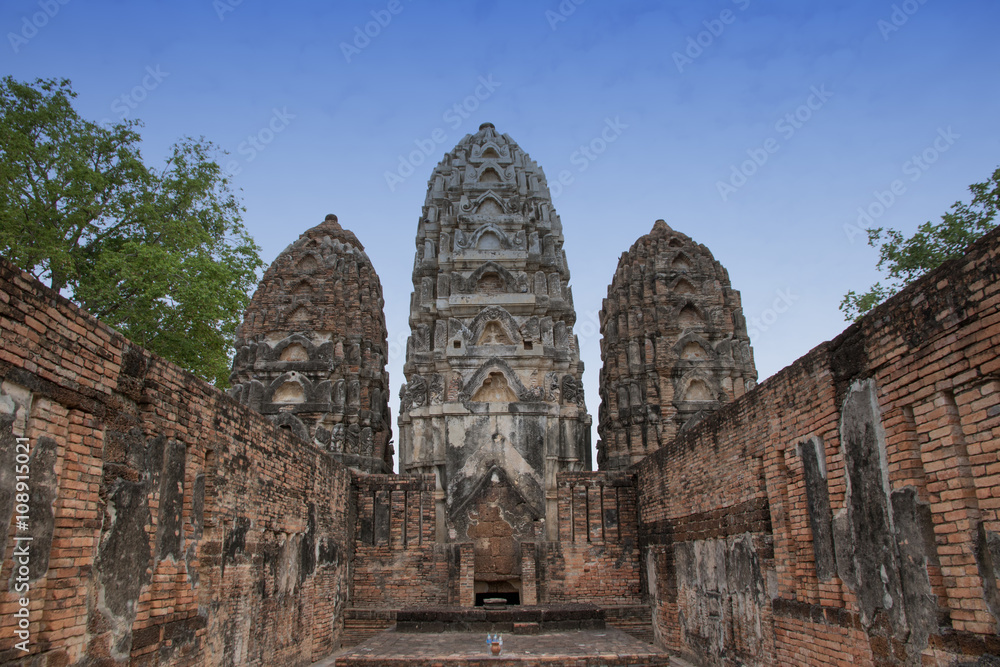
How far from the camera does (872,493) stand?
21.7 feet

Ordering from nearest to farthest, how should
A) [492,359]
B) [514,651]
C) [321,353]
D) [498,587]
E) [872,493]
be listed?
1. [872,493]
2. [514,651]
3. [498,587]
4. [492,359]
5. [321,353]

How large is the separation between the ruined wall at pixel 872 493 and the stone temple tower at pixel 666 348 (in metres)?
14.4

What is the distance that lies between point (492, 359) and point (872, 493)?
1512 cm

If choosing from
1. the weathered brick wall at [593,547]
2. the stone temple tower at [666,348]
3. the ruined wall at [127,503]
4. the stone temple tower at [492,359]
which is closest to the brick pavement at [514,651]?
the ruined wall at [127,503]

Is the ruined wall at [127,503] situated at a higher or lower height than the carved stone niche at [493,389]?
lower

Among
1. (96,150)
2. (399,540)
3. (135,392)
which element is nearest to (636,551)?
(399,540)

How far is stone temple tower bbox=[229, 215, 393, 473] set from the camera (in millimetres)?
23406

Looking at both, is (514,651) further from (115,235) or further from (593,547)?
(115,235)

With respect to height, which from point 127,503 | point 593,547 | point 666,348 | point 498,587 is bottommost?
point 498,587

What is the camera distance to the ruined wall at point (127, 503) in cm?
509

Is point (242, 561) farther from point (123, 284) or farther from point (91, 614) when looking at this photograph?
point (123, 284)

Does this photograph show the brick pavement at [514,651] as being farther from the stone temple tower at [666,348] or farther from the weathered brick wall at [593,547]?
the stone temple tower at [666,348]

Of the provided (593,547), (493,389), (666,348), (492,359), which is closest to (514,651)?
(593,547)

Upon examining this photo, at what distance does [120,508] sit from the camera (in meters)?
6.30
